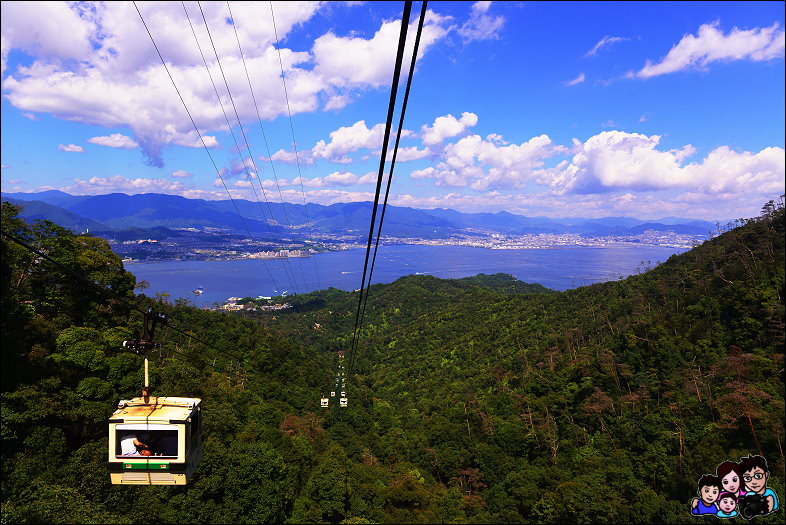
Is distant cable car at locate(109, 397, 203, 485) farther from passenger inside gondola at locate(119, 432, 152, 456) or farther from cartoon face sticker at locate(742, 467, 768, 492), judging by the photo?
cartoon face sticker at locate(742, 467, 768, 492)

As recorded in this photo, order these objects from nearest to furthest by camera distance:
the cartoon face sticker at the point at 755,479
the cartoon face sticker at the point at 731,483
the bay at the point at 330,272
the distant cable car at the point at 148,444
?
1. the distant cable car at the point at 148,444
2. the cartoon face sticker at the point at 731,483
3. the cartoon face sticker at the point at 755,479
4. the bay at the point at 330,272

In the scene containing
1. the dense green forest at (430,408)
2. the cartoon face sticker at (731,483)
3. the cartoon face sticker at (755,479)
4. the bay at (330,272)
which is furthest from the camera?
the bay at (330,272)

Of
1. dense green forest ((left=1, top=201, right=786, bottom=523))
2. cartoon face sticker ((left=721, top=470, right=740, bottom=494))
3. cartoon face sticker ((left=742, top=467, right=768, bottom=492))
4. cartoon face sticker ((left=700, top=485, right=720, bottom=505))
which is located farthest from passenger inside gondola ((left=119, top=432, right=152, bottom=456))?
cartoon face sticker ((left=742, top=467, right=768, bottom=492))

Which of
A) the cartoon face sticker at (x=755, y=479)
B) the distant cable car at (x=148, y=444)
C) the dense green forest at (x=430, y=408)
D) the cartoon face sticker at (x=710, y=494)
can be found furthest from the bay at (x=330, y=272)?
the cartoon face sticker at (x=755, y=479)

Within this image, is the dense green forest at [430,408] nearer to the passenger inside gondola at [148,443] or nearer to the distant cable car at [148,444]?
the distant cable car at [148,444]

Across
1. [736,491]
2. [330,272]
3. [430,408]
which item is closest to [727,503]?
[736,491]

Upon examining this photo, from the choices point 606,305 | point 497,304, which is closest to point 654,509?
point 606,305

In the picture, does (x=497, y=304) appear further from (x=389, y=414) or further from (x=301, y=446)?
(x=301, y=446)
